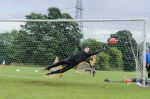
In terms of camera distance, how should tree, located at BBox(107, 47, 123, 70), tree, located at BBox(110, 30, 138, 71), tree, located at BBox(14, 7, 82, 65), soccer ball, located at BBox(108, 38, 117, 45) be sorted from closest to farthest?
soccer ball, located at BBox(108, 38, 117, 45), tree, located at BBox(110, 30, 138, 71), tree, located at BBox(107, 47, 123, 70), tree, located at BBox(14, 7, 82, 65)

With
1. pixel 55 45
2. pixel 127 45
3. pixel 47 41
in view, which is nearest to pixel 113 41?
pixel 127 45

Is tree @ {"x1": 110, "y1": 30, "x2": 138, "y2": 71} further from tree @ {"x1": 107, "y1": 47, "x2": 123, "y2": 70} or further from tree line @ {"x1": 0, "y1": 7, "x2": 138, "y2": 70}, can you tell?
tree @ {"x1": 107, "y1": 47, "x2": 123, "y2": 70}

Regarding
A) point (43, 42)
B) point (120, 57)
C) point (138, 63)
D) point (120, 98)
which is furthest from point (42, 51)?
point (120, 98)

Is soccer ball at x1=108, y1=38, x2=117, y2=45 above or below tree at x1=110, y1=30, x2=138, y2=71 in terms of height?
above

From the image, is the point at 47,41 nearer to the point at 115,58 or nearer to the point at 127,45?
the point at 115,58

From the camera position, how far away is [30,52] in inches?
810

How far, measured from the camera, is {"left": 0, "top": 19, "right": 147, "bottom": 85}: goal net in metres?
18.0

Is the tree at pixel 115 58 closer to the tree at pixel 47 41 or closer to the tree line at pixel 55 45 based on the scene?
the tree line at pixel 55 45

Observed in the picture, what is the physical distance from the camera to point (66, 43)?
19641 millimetres

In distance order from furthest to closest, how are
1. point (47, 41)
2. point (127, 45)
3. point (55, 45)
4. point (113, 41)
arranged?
point (55, 45) → point (47, 41) → point (127, 45) → point (113, 41)

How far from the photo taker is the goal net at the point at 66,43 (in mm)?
18000

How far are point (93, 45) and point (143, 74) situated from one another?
3259 millimetres

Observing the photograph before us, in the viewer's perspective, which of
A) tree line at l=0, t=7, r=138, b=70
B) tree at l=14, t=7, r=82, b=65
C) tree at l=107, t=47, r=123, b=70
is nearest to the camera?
tree line at l=0, t=7, r=138, b=70

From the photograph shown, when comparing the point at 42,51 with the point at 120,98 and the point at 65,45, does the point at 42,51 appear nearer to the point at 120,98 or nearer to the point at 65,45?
the point at 65,45
